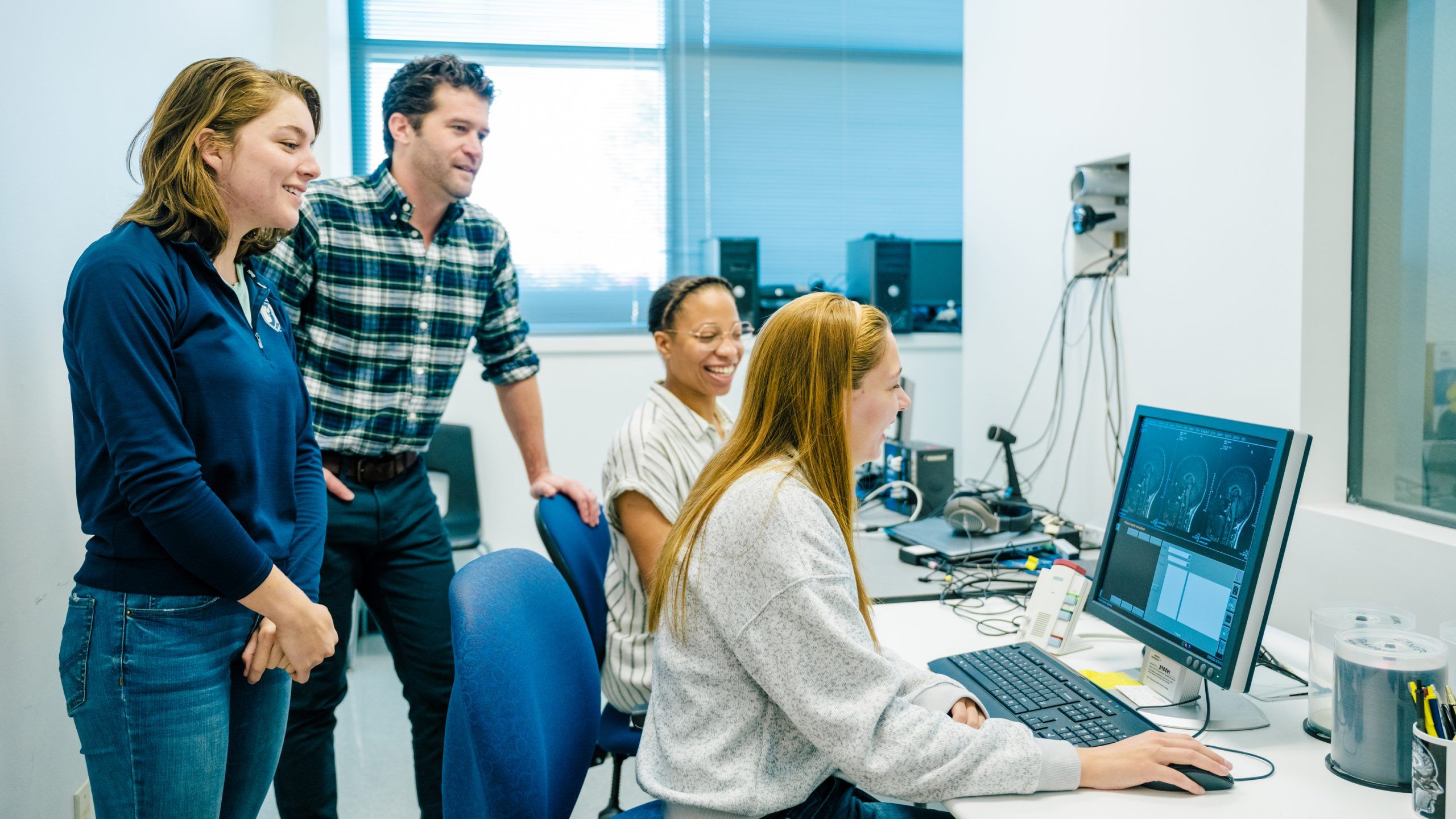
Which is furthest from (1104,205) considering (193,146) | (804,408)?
(193,146)

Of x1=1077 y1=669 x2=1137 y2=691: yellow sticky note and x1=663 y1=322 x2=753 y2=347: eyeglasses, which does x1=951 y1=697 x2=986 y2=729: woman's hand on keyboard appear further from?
x1=663 y1=322 x2=753 y2=347: eyeglasses

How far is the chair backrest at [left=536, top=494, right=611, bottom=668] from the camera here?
1.83m

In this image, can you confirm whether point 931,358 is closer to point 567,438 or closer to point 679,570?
point 567,438

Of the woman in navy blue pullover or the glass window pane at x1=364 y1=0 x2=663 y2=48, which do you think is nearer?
the woman in navy blue pullover

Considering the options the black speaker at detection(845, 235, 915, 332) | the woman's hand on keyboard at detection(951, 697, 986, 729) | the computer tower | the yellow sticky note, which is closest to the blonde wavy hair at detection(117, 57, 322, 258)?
the woman's hand on keyboard at detection(951, 697, 986, 729)

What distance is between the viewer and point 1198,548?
1341mm

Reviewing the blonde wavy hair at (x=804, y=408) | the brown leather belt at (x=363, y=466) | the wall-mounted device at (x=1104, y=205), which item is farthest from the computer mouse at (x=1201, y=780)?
the wall-mounted device at (x=1104, y=205)

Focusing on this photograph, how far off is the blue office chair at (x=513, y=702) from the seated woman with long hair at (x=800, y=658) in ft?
0.40

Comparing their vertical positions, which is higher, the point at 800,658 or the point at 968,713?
the point at 800,658

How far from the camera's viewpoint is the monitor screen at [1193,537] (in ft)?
4.01

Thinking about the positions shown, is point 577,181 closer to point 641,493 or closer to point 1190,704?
point 641,493

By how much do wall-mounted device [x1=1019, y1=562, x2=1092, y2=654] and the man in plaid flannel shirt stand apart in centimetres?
90

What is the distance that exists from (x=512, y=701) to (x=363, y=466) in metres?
1.00

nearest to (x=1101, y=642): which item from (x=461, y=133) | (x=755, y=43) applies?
(x=461, y=133)
